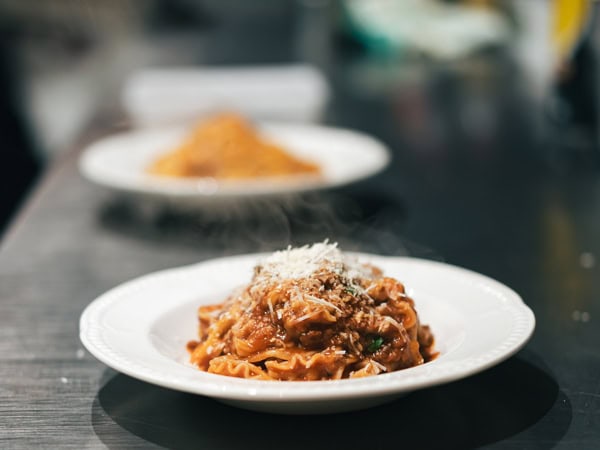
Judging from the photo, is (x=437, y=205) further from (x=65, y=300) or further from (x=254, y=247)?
(x=65, y=300)

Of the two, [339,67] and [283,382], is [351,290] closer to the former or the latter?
[283,382]

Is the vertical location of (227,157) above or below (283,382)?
below

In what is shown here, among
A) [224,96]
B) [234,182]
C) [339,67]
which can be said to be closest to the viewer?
[234,182]

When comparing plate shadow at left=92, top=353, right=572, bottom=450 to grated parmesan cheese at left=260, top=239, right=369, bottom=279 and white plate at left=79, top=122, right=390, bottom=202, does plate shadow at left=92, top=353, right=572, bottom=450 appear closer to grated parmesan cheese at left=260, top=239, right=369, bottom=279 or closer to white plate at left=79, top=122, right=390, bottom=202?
grated parmesan cheese at left=260, top=239, right=369, bottom=279

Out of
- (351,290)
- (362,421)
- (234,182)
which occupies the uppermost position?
(351,290)

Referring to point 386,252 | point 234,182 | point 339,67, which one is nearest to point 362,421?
point 386,252

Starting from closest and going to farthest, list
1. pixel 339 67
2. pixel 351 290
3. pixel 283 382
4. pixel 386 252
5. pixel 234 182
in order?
pixel 283 382 < pixel 351 290 < pixel 386 252 < pixel 234 182 < pixel 339 67

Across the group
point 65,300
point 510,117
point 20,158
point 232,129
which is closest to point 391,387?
point 65,300

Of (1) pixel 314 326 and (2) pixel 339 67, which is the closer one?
(1) pixel 314 326
